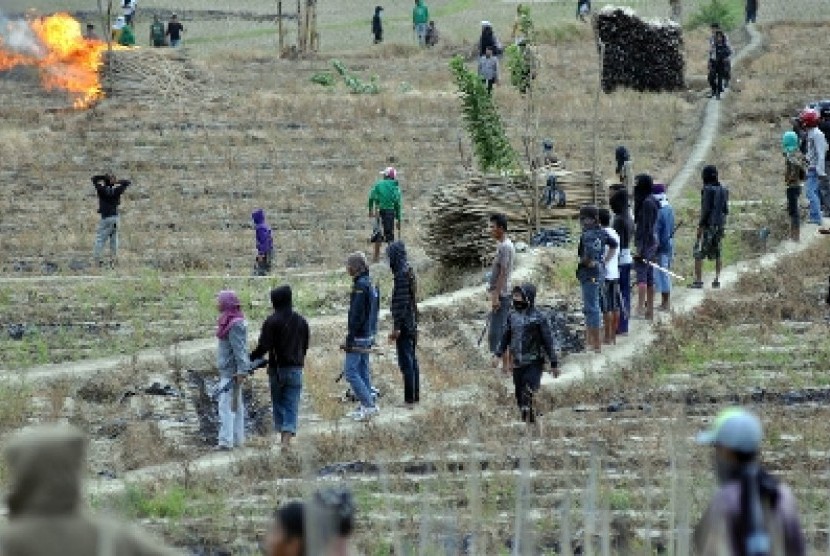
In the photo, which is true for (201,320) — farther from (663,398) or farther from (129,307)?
(663,398)

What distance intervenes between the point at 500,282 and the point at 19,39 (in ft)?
81.7

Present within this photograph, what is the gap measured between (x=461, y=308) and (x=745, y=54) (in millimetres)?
23420

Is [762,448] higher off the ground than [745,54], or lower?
lower

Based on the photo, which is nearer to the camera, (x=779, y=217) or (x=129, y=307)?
(x=129, y=307)

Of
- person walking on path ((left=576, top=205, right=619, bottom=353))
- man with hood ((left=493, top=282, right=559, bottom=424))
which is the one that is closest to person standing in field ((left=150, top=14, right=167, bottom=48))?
person walking on path ((left=576, top=205, right=619, bottom=353))

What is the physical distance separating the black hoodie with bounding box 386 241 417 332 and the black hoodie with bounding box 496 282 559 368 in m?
1.43

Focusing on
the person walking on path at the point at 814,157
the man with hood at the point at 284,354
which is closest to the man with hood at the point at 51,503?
the man with hood at the point at 284,354

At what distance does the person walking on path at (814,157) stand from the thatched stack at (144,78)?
1758 cm

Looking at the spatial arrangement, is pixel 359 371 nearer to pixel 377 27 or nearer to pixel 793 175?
pixel 793 175

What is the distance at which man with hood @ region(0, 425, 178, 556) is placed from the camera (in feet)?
22.0

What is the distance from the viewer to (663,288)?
72.4 feet

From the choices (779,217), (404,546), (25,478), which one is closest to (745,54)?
(779,217)

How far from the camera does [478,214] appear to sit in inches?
1017

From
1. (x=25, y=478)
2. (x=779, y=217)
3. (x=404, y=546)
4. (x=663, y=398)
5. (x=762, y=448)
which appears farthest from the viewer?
(x=779, y=217)
